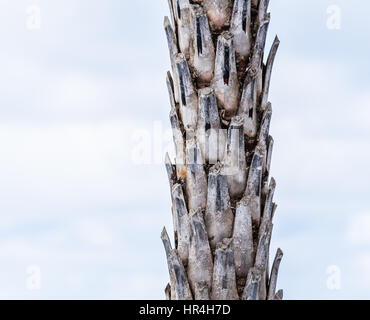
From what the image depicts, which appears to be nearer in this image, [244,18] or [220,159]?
[220,159]

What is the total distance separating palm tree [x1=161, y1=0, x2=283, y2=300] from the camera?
4.98 m

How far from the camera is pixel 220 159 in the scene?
16.7ft

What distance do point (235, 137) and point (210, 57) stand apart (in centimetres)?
61

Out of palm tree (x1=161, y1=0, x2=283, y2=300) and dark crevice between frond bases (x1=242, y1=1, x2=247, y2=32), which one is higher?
dark crevice between frond bases (x1=242, y1=1, x2=247, y2=32)

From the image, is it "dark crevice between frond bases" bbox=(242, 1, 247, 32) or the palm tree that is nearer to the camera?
the palm tree

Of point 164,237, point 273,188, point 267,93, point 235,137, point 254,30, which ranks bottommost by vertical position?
point 164,237

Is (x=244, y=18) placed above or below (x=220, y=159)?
above

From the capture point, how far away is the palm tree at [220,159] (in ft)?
16.4

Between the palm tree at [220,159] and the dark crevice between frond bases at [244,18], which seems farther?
the dark crevice between frond bases at [244,18]

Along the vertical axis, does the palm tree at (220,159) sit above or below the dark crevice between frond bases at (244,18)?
below
